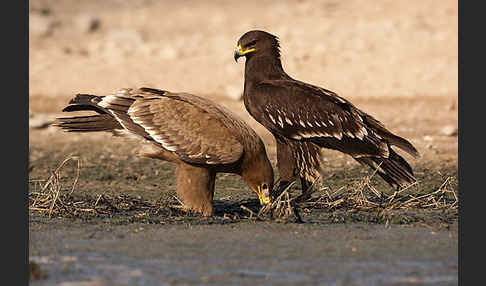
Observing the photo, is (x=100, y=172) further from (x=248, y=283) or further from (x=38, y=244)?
(x=248, y=283)

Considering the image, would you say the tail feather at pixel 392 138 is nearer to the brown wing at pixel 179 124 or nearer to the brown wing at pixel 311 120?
the brown wing at pixel 311 120

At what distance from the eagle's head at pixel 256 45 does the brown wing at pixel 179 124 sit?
2.78 ft

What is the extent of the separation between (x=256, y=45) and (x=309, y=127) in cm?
88

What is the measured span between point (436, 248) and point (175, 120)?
2416mm

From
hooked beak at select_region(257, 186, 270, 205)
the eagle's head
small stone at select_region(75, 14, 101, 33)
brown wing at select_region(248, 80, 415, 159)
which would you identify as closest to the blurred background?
small stone at select_region(75, 14, 101, 33)

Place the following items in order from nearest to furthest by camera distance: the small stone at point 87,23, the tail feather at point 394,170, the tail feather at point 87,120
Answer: the tail feather at point 87,120 → the tail feather at point 394,170 → the small stone at point 87,23

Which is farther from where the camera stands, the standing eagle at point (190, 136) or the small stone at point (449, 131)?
the small stone at point (449, 131)

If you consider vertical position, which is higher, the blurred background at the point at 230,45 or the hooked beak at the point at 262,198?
the blurred background at the point at 230,45

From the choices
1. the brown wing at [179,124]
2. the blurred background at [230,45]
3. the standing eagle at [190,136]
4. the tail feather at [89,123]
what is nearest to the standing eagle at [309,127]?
the standing eagle at [190,136]

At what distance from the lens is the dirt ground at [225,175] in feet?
20.2

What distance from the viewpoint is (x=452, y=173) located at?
10062 mm

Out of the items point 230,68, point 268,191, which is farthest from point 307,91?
point 230,68

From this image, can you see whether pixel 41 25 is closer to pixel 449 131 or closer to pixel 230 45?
pixel 230 45

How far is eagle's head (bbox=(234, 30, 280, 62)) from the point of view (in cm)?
873
